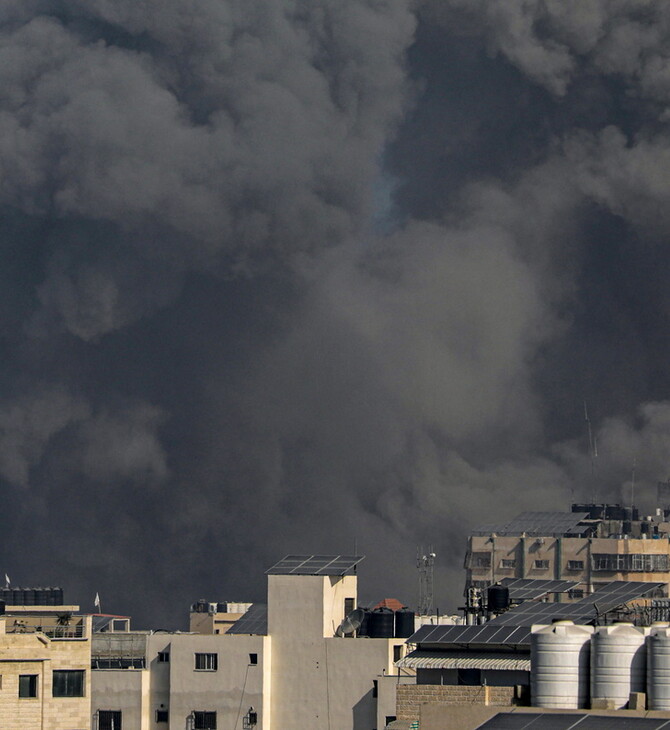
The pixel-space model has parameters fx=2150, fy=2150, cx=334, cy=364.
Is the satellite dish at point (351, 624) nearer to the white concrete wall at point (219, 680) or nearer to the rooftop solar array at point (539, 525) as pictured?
the white concrete wall at point (219, 680)

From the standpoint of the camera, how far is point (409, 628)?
90.8 metres

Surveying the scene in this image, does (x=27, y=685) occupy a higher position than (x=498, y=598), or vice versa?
(x=498, y=598)

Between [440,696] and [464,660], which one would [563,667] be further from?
[464,660]

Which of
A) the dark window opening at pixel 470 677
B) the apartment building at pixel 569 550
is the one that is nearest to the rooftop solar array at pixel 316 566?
the dark window opening at pixel 470 677

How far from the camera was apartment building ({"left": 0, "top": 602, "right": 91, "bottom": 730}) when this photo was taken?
74.4m

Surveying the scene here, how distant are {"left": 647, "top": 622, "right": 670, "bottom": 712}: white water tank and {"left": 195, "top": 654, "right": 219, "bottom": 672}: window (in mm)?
45058

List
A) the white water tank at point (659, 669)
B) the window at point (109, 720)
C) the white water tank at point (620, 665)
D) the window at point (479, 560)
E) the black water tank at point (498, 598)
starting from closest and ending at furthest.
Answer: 1. the white water tank at point (659, 669)
2. the white water tank at point (620, 665)
3. the black water tank at point (498, 598)
4. the window at point (109, 720)
5. the window at point (479, 560)

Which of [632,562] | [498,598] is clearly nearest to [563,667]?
[498,598]

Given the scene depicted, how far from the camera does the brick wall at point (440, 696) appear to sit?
5794 cm

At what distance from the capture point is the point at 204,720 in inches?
3452

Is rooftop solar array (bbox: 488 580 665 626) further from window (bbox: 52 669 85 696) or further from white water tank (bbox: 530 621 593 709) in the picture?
white water tank (bbox: 530 621 593 709)

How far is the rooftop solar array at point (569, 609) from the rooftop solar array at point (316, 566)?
45.6ft

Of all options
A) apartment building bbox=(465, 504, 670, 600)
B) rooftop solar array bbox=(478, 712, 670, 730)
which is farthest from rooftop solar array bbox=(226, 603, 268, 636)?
apartment building bbox=(465, 504, 670, 600)

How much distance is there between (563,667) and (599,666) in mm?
905
